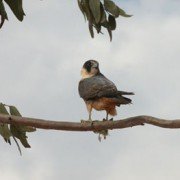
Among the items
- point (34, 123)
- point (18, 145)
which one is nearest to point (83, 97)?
point (18, 145)

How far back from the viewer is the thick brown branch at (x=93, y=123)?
3.78 m

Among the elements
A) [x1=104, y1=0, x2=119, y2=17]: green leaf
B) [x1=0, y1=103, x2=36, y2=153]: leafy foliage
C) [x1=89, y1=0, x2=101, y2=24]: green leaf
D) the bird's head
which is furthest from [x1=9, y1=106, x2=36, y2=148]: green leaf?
[x1=104, y1=0, x2=119, y2=17]: green leaf

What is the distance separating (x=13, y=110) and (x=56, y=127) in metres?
1.42

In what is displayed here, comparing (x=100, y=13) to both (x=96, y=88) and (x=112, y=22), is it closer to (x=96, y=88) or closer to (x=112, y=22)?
(x=112, y=22)

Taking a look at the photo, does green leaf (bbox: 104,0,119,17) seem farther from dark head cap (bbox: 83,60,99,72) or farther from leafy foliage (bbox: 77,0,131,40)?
dark head cap (bbox: 83,60,99,72)

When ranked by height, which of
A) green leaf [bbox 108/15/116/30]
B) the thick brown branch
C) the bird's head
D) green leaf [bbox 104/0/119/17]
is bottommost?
the bird's head

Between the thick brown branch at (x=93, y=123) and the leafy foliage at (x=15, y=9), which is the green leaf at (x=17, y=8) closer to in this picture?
the leafy foliage at (x=15, y=9)

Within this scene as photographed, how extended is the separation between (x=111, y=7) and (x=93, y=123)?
1349 millimetres

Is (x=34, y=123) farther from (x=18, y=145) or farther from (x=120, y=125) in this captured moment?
(x=18, y=145)

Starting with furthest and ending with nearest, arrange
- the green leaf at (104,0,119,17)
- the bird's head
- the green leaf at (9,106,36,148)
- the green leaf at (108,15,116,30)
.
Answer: the bird's head < the green leaf at (9,106,36,148) < the green leaf at (108,15,116,30) < the green leaf at (104,0,119,17)

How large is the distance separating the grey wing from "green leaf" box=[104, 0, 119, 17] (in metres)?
0.65

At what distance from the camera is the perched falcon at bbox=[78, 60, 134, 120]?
207 inches

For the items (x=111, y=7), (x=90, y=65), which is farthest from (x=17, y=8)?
(x=90, y=65)

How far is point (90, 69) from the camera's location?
636cm
